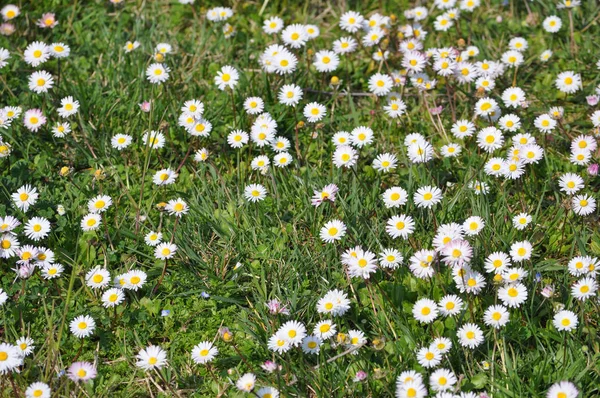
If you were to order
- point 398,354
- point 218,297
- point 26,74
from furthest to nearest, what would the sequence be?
point 26,74
point 218,297
point 398,354

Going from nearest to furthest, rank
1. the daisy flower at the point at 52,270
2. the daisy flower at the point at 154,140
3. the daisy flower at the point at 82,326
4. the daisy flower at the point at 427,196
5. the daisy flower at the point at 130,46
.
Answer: the daisy flower at the point at 82,326, the daisy flower at the point at 52,270, the daisy flower at the point at 427,196, the daisy flower at the point at 154,140, the daisy flower at the point at 130,46

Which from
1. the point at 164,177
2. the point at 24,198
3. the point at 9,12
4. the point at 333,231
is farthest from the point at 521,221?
the point at 9,12

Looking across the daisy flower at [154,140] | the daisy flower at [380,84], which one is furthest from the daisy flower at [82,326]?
the daisy flower at [380,84]

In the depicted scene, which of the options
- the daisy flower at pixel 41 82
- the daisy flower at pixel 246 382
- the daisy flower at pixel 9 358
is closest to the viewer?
the daisy flower at pixel 246 382

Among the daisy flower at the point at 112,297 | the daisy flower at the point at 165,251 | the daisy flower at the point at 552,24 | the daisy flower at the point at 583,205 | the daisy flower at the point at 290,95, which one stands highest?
the daisy flower at the point at 552,24

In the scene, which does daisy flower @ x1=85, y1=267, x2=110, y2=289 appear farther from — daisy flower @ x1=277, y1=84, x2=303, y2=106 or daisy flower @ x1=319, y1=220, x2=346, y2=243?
daisy flower @ x1=277, y1=84, x2=303, y2=106

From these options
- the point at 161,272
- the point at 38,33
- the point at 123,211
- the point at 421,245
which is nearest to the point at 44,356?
the point at 161,272

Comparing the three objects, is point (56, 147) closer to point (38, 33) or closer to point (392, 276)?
point (38, 33)

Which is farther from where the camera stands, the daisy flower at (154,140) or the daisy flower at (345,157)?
the daisy flower at (154,140)

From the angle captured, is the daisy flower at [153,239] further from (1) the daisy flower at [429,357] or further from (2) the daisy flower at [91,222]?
(1) the daisy flower at [429,357]

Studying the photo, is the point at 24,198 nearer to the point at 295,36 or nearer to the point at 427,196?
the point at 295,36
